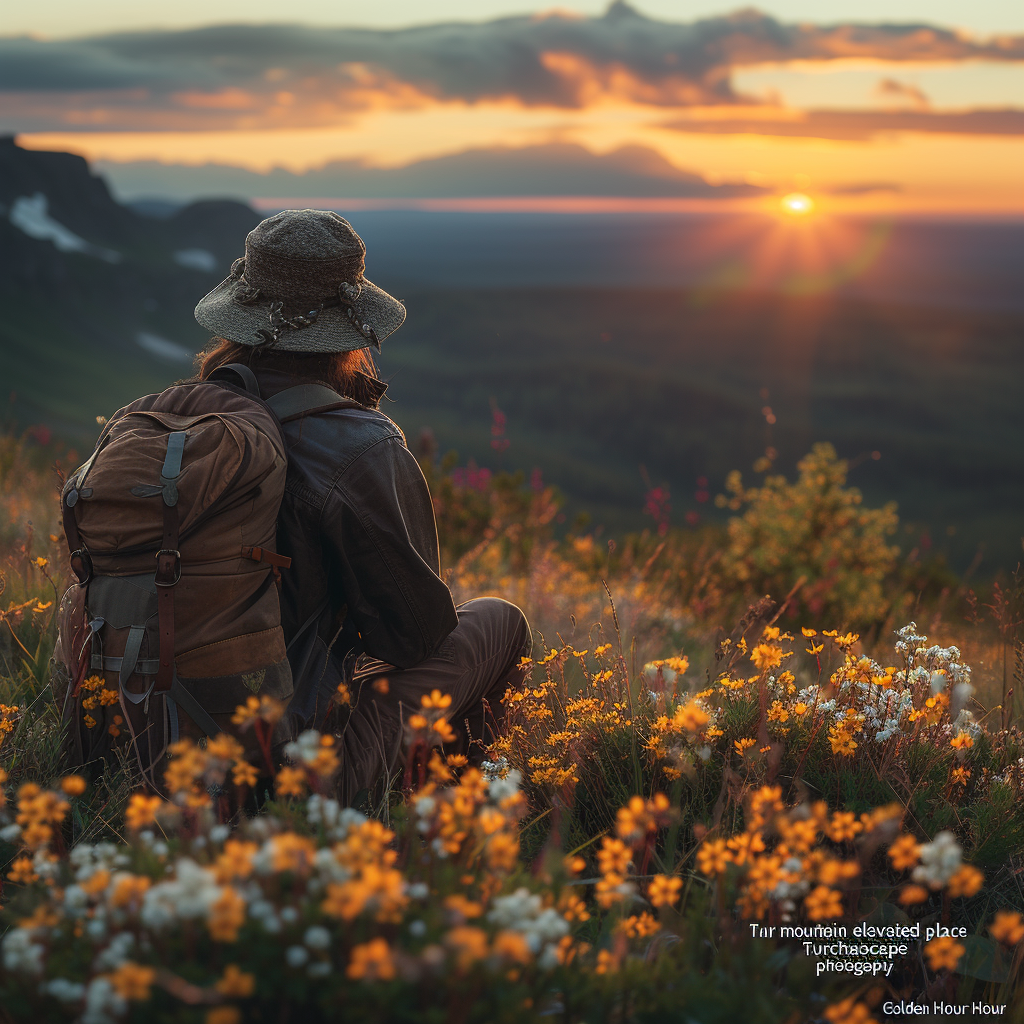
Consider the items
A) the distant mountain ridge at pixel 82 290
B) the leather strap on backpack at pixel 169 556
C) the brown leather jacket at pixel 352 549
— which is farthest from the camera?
the distant mountain ridge at pixel 82 290

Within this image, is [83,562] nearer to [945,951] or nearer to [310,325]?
[310,325]

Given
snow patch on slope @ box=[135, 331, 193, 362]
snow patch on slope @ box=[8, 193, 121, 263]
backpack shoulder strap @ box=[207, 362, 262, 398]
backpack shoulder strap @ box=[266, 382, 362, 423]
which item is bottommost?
snow patch on slope @ box=[135, 331, 193, 362]

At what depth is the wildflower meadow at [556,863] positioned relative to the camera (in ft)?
3.83

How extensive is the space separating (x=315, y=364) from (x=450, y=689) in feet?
3.90

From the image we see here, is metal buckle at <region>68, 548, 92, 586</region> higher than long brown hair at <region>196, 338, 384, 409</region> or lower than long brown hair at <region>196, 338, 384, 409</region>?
lower

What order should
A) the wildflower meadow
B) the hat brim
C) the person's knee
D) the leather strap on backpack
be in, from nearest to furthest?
the wildflower meadow
the leather strap on backpack
the hat brim
the person's knee

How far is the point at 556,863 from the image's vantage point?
1.50 meters

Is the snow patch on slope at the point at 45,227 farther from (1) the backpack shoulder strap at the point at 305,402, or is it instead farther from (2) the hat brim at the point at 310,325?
(1) the backpack shoulder strap at the point at 305,402

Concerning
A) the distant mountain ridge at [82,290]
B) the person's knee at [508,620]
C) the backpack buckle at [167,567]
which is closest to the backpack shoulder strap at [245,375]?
the backpack buckle at [167,567]

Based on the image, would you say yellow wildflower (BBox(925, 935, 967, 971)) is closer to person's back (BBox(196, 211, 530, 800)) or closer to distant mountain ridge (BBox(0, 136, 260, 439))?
person's back (BBox(196, 211, 530, 800))

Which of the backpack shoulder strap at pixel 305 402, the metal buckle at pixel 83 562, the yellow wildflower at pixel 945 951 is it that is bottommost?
the yellow wildflower at pixel 945 951

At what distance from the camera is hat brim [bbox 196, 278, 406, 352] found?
8.76ft

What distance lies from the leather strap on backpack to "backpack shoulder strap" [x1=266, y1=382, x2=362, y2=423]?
15.3 inches

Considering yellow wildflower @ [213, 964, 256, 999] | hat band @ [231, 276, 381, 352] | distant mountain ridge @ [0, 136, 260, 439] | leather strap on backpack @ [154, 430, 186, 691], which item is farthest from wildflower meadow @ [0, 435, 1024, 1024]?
distant mountain ridge @ [0, 136, 260, 439]
